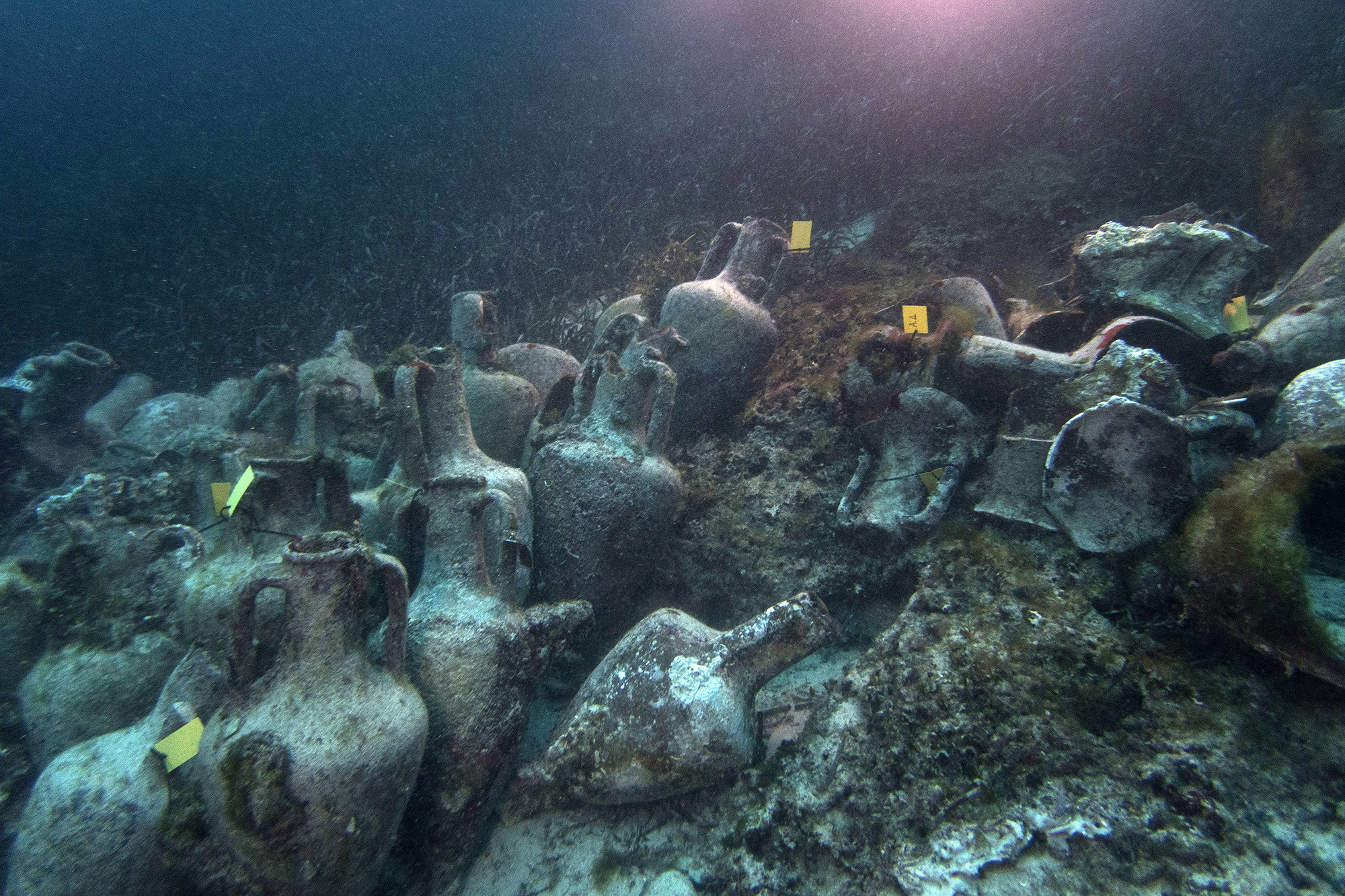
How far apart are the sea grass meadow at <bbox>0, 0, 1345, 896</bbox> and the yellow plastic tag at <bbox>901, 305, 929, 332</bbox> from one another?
0.05ft

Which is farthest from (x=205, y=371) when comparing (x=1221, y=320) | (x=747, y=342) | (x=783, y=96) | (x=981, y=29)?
(x=981, y=29)

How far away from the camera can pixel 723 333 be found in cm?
327

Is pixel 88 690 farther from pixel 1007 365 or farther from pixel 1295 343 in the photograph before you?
pixel 1295 343

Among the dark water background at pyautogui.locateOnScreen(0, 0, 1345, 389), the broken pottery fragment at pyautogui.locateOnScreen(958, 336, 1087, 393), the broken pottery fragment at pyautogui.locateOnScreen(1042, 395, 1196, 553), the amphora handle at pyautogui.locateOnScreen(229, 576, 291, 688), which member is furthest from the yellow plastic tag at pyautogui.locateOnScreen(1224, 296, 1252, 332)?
the amphora handle at pyautogui.locateOnScreen(229, 576, 291, 688)

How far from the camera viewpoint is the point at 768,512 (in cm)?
282

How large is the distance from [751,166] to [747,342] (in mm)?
4726

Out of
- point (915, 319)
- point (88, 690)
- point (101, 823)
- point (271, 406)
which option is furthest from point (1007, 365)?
point (88, 690)

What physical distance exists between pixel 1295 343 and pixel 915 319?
1.48 meters

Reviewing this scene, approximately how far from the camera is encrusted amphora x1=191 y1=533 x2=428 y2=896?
1.51 m

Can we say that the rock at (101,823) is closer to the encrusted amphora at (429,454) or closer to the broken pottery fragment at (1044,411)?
the encrusted amphora at (429,454)

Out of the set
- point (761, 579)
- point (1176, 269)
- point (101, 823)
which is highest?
point (1176, 269)

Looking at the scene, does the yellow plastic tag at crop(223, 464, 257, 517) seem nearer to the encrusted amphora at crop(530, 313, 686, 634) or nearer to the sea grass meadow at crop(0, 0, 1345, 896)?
the sea grass meadow at crop(0, 0, 1345, 896)

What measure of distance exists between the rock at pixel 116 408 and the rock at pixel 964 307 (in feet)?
21.6

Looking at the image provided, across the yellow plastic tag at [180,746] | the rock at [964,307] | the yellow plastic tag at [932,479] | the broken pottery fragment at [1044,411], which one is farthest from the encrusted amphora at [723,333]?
the yellow plastic tag at [180,746]
